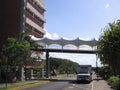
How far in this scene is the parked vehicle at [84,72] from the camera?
187 ft

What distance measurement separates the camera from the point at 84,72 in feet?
191

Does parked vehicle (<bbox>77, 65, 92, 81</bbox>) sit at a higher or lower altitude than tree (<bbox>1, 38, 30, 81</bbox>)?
lower

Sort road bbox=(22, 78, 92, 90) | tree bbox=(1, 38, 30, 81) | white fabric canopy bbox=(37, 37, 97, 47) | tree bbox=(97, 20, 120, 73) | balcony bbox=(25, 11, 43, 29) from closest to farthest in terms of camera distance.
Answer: tree bbox=(97, 20, 120, 73), road bbox=(22, 78, 92, 90), tree bbox=(1, 38, 30, 81), balcony bbox=(25, 11, 43, 29), white fabric canopy bbox=(37, 37, 97, 47)

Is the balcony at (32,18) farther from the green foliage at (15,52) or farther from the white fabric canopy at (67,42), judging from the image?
the green foliage at (15,52)

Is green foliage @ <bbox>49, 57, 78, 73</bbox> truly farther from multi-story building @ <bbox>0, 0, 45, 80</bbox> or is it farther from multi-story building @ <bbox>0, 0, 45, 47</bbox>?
multi-story building @ <bbox>0, 0, 45, 47</bbox>

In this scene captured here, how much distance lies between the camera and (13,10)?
78.1 meters

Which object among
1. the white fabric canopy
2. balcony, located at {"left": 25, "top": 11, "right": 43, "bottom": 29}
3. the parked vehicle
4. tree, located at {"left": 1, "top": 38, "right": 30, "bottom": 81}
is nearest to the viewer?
tree, located at {"left": 1, "top": 38, "right": 30, "bottom": 81}

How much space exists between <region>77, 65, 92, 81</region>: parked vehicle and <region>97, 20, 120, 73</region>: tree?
20.9m

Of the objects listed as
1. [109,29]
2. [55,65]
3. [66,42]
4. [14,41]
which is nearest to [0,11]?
[66,42]

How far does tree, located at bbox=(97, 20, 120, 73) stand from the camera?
110 feet

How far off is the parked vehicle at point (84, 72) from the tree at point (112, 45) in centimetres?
2092

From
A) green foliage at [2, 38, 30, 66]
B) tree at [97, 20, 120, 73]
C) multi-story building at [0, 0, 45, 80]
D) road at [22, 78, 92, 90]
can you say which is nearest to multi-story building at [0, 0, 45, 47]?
multi-story building at [0, 0, 45, 80]

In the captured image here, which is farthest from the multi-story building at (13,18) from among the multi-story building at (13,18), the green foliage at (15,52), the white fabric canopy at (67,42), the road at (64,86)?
the road at (64,86)

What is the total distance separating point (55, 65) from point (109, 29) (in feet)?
438
